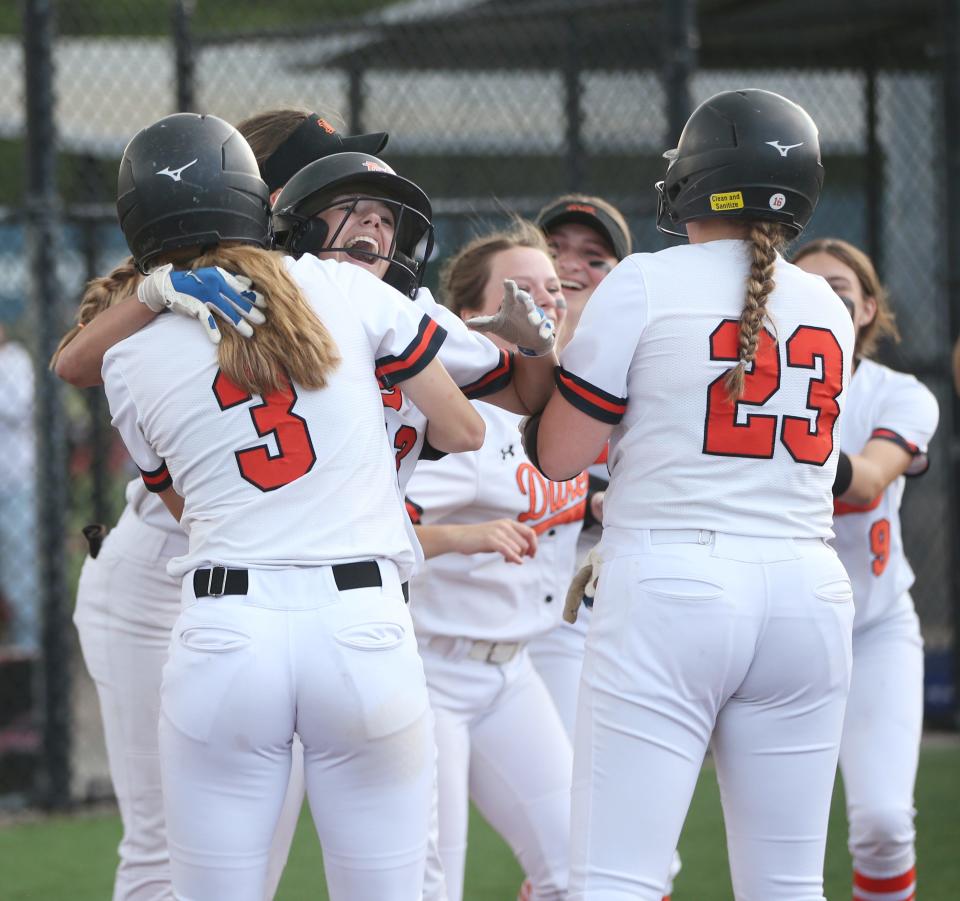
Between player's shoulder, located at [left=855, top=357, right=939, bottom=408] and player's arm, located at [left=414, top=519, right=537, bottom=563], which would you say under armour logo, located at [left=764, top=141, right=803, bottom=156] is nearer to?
player's arm, located at [left=414, top=519, right=537, bottom=563]

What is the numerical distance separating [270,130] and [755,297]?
1.25 meters

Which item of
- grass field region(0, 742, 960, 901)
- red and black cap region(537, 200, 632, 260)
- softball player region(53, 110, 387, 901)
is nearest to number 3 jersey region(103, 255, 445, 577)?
softball player region(53, 110, 387, 901)

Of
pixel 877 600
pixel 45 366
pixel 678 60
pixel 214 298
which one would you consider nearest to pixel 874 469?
pixel 877 600

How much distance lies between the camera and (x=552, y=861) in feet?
11.1

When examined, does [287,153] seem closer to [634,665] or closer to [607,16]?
[634,665]

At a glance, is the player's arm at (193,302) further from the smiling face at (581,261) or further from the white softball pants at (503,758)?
the smiling face at (581,261)

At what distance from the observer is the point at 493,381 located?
9.02ft

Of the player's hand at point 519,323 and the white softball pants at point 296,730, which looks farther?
the player's hand at point 519,323

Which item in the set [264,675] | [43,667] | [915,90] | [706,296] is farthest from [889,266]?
[264,675]

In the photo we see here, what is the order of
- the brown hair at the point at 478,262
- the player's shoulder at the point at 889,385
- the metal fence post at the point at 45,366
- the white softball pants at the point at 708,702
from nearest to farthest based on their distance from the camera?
1. the white softball pants at the point at 708,702
2. the brown hair at the point at 478,262
3. the player's shoulder at the point at 889,385
4. the metal fence post at the point at 45,366

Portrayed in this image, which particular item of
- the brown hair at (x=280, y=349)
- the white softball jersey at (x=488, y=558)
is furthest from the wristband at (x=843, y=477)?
the brown hair at (x=280, y=349)

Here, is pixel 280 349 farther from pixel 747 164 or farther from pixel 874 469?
pixel 874 469

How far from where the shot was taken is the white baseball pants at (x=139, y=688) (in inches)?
124

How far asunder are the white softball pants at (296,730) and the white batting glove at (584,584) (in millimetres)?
418
